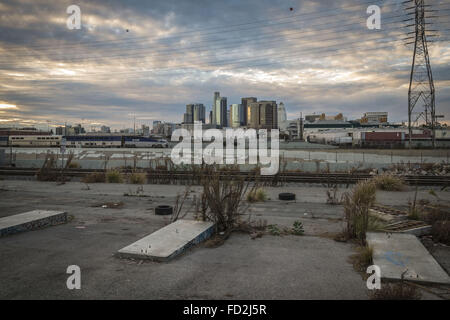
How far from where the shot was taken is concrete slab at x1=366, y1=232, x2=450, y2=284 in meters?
5.41

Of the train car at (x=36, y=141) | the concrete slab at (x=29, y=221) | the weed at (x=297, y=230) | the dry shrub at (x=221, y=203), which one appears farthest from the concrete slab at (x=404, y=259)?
the train car at (x=36, y=141)

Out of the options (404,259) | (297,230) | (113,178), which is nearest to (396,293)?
(404,259)

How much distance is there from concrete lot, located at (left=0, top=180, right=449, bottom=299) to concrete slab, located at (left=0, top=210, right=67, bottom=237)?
0.33m

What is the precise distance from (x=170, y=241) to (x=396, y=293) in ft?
14.6

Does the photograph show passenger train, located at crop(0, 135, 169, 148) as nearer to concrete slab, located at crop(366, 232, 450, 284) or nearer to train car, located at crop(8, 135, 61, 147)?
train car, located at crop(8, 135, 61, 147)

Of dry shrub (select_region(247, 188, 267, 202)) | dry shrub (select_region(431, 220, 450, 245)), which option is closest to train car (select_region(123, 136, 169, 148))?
dry shrub (select_region(247, 188, 267, 202))

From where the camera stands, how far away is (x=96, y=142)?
285 ft

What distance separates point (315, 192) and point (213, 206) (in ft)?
29.6

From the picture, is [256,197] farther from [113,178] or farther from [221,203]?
[113,178]

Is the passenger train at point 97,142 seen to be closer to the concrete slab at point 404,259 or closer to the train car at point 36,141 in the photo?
the train car at point 36,141

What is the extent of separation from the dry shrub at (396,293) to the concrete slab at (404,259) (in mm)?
514

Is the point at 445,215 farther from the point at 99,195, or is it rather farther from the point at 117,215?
the point at 99,195

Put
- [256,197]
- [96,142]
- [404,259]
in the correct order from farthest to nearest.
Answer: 1. [96,142]
2. [256,197]
3. [404,259]
